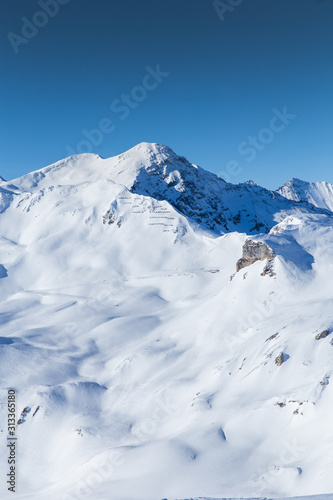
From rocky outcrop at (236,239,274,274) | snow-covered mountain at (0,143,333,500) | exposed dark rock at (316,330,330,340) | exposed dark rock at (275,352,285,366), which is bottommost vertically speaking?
snow-covered mountain at (0,143,333,500)

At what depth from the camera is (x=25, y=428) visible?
46.4 metres

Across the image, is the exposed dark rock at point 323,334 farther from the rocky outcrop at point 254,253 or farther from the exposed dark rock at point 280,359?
the rocky outcrop at point 254,253

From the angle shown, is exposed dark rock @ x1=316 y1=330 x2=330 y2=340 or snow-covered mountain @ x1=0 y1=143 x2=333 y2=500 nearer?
snow-covered mountain @ x1=0 y1=143 x2=333 y2=500

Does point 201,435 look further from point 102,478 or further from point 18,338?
point 18,338

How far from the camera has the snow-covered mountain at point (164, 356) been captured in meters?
31.9

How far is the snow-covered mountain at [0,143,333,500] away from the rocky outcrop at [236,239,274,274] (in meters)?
0.25

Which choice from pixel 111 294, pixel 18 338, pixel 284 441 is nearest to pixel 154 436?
pixel 284 441

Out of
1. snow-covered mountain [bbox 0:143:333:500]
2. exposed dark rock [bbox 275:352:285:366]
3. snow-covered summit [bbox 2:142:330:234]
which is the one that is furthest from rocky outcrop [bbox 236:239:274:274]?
snow-covered summit [bbox 2:142:330:234]

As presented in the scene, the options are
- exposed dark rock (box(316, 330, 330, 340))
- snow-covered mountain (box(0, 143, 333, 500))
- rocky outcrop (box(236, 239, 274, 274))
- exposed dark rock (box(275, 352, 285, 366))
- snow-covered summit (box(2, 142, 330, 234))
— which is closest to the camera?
snow-covered mountain (box(0, 143, 333, 500))

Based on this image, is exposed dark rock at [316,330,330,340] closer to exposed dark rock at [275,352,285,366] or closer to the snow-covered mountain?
the snow-covered mountain

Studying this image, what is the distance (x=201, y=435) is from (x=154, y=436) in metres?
7.30

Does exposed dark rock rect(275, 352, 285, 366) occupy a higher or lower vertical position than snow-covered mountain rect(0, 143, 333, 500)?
higher

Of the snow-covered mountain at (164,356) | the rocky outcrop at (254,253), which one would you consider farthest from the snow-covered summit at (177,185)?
the rocky outcrop at (254,253)

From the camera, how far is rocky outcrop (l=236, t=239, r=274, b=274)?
66.4 meters
